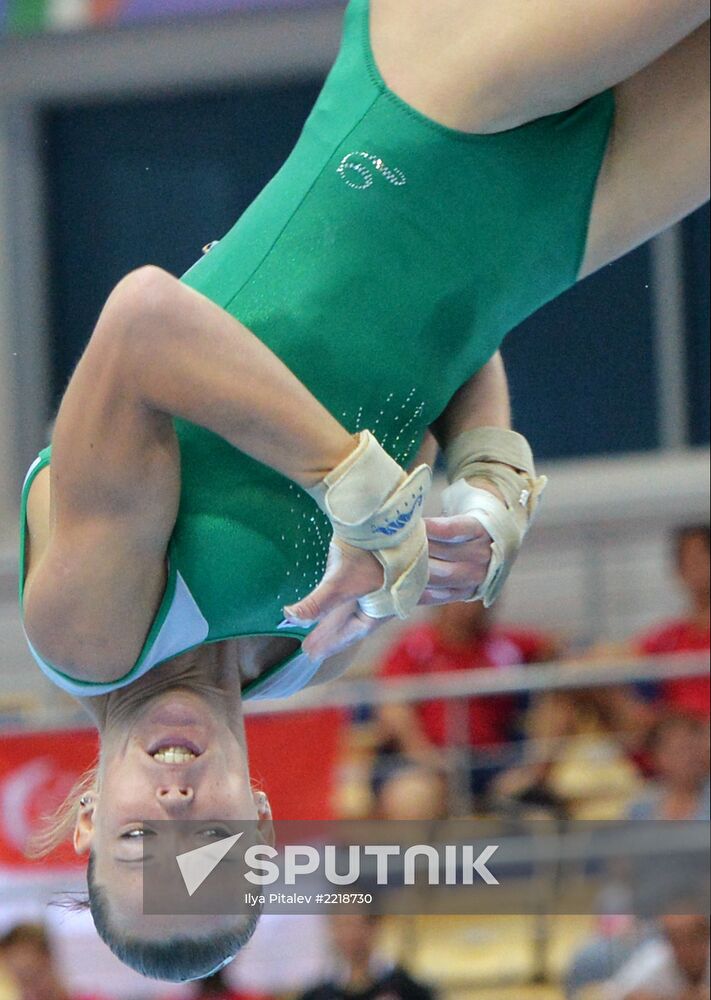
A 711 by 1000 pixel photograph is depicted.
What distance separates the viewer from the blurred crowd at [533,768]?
3.05 meters

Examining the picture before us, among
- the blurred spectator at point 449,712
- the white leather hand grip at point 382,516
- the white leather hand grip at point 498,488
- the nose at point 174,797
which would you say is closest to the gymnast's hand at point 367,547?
the white leather hand grip at point 382,516

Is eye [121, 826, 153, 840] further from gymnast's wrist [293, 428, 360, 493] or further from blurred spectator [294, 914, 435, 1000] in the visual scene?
blurred spectator [294, 914, 435, 1000]

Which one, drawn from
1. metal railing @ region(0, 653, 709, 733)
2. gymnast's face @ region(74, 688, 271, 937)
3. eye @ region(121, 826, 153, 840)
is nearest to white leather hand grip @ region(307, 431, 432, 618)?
gymnast's face @ region(74, 688, 271, 937)

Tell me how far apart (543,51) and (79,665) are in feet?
2.92

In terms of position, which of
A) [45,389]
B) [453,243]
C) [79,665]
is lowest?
[45,389]

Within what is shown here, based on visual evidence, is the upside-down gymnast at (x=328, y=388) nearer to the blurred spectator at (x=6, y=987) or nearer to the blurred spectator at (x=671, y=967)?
the blurred spectator at (x=671, y=967)

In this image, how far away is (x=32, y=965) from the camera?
3215mm

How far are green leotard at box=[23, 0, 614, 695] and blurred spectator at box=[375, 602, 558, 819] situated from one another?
186 centimetres

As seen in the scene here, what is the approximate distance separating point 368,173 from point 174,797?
773mm

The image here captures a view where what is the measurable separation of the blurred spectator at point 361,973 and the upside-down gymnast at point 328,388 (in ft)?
4.21

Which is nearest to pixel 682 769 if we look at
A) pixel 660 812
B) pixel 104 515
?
pixel 660 812

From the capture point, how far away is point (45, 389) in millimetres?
A: 5070

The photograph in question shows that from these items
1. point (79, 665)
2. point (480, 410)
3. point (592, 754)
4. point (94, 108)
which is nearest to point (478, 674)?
point (592, 754)

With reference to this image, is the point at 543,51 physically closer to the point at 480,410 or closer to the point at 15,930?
the point at 480,410
